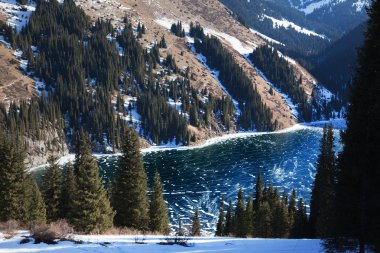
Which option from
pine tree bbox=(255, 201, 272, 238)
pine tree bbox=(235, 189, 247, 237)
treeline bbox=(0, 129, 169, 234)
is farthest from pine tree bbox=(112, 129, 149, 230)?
pine tree bbox=(255, 201, 272, 238)

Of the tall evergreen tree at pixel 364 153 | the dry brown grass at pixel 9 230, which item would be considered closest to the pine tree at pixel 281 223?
the tall evergreen tree at pixel 364 153

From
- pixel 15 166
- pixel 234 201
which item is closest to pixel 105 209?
pixel 15 166

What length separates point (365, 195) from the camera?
17031mm

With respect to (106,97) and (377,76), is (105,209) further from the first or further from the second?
(106,97)

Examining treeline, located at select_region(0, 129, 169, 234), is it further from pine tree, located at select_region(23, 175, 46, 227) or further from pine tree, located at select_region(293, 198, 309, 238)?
pine tree, located at select_region(293, 198, 309, 238)

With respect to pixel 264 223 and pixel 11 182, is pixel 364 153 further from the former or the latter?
pixel 264 223

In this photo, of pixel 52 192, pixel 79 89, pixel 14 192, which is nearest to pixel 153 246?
pixel 14 192

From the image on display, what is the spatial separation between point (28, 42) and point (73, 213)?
176 metres

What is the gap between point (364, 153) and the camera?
1688cm

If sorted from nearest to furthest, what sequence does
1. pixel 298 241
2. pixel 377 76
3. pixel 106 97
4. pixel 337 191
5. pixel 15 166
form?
pixel 377 76, pixel 337 191, pixel 298 241, pixel 15 166, pixel 106 97

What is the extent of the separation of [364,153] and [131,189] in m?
30.3

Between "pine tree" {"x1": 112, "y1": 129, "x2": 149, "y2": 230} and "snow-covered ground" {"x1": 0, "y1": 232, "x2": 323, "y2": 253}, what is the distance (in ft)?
78.2

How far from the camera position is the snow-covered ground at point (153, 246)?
14.4 meters

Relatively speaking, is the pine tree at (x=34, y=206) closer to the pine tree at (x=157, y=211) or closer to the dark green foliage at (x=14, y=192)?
the dark green foliage at (x=14, y=192)
